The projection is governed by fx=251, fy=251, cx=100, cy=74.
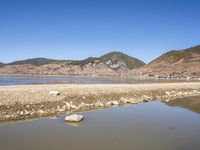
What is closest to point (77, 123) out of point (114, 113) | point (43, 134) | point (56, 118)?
point (56, 118)

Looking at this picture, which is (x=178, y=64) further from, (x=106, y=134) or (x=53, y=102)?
(x=106, y=134)

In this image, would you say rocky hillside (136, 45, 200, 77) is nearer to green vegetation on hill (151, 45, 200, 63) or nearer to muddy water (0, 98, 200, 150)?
green vegetation on hill (151, 45, 200, 63)

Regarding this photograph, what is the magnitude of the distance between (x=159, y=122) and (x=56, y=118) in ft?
22.5

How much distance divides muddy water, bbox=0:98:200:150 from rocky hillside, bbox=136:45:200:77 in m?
99.0

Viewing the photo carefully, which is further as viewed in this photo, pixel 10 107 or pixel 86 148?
pixel 10 107

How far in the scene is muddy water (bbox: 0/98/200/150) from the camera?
11.2m

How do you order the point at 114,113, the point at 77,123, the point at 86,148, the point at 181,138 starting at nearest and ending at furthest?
the point at 86,148
the point at 181,138
the point at 77,123
the point at 114,113

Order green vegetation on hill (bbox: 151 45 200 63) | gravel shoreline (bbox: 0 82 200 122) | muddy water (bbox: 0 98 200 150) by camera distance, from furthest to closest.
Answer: green vegetation on hill (bbox: 151 45 200 63), gravel shoreline (bbox: 0 82 200 122), muddy water (bbox: 0 98 200 150)

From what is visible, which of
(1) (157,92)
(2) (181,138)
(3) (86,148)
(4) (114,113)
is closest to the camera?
(3) (86,148)

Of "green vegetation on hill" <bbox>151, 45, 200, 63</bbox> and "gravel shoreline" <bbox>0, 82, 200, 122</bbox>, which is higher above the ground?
"green vegetation on hill" <bbox>151, 45, 200, 63</bbox>

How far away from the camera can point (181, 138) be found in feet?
Answer: 41.1

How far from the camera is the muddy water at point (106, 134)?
11.2m

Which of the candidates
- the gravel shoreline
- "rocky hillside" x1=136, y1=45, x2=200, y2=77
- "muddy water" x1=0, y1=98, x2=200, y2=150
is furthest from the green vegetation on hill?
"muddy water" x1=0, y1=98, x2=200, y2=150

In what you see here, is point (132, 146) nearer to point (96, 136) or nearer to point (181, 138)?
point (96, 136)
